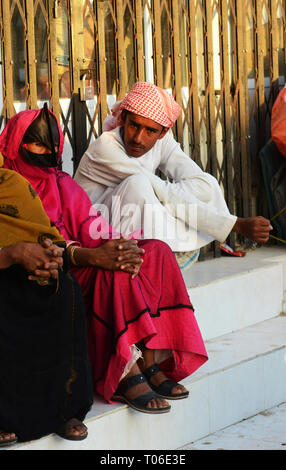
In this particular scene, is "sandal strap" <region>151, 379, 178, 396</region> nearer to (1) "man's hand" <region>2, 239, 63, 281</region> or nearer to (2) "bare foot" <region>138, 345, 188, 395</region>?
(2) "bare foot" <region>138, 345, 188, 395</region>

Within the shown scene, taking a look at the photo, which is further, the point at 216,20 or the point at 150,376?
the point at 216,20

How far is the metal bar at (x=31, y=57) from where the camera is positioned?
4398mm

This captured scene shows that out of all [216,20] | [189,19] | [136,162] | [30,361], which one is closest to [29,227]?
[30,361]

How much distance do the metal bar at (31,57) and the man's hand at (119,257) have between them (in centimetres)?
144

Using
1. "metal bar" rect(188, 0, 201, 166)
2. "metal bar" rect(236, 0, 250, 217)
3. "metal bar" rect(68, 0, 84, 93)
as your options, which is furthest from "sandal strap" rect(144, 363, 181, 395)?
"metal bar" rect(236, 0, 250, 217)

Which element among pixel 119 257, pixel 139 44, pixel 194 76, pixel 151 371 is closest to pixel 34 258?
pixel 119 257

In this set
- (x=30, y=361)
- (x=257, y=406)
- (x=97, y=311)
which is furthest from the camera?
(x=257, y=406)

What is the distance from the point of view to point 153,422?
131 inches

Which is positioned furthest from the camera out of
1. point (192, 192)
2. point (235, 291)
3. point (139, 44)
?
point (139, 44)

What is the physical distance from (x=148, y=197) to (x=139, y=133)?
358mm

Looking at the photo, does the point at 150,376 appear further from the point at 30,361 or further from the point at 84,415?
the point at 30,361

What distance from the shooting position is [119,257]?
3215mm

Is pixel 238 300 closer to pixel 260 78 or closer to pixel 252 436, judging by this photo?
A: pixel 252 436

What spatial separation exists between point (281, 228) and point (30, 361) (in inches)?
133
